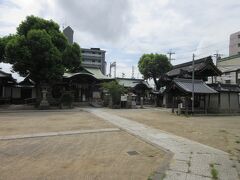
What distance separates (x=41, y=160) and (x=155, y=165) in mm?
3146

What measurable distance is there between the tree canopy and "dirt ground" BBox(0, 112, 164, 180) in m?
15.1

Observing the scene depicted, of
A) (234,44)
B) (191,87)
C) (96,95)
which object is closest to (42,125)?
(191,87)

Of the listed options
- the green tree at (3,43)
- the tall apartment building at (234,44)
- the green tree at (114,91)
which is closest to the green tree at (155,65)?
the green tree at (114,91)

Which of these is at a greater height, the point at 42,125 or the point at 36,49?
the point at 36,49

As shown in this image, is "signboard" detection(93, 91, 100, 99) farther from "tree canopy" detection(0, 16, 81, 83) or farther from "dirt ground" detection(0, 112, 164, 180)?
"dirt ground" detection(0, 112, 164, 180)

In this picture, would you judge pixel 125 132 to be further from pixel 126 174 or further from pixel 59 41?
pixel 59 41

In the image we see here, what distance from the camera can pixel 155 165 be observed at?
6.18 m

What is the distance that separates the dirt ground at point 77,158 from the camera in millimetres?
5438

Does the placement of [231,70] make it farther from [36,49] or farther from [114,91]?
[36,49]

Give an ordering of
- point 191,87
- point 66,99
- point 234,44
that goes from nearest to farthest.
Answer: point 191,87, point 66,99, point 234,44

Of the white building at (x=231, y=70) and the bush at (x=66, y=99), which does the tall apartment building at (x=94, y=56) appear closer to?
the white building at (x=231, y=70)

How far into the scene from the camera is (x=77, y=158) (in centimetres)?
670

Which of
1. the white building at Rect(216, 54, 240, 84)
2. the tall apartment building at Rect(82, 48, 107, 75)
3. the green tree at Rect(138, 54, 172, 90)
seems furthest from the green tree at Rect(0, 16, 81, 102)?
the tall apartment building at Rect(82, 48, 107, 75)

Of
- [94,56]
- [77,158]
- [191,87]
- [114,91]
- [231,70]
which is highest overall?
[94,56]
